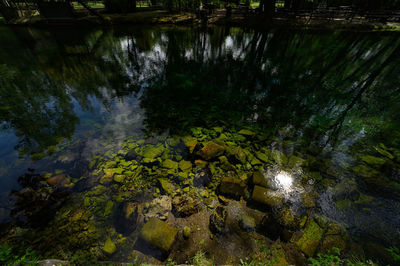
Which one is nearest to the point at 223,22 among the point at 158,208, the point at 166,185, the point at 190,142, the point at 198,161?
the point at 190,142

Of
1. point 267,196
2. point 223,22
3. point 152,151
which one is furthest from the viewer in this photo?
point 223,22

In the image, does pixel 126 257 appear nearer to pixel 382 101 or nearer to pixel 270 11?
pixel 382 101

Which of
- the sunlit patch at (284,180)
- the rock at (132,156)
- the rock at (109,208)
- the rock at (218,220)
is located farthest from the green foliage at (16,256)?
the sunlit patch at (284,180)

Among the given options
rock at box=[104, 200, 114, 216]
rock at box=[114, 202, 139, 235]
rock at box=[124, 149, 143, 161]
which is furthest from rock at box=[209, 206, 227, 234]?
rock at box=[124, 149, 143, 161]

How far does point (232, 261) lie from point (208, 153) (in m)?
2.65

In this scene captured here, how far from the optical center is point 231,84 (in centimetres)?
909

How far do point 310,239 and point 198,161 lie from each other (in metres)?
3.12

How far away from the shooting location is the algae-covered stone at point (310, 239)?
2922 mm

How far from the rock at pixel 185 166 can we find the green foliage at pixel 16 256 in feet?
10.3

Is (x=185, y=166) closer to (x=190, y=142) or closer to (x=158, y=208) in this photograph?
(x=190, y=142)

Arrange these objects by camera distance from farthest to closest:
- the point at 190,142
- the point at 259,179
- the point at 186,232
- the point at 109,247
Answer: the point at 190,142 → the point at 259,179 → the point at 186,232 → the point at 109,247

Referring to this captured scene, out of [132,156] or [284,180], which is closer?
[284,180]

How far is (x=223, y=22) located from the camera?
98.5 feet

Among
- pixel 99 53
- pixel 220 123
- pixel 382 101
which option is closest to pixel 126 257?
pixel 220 123
